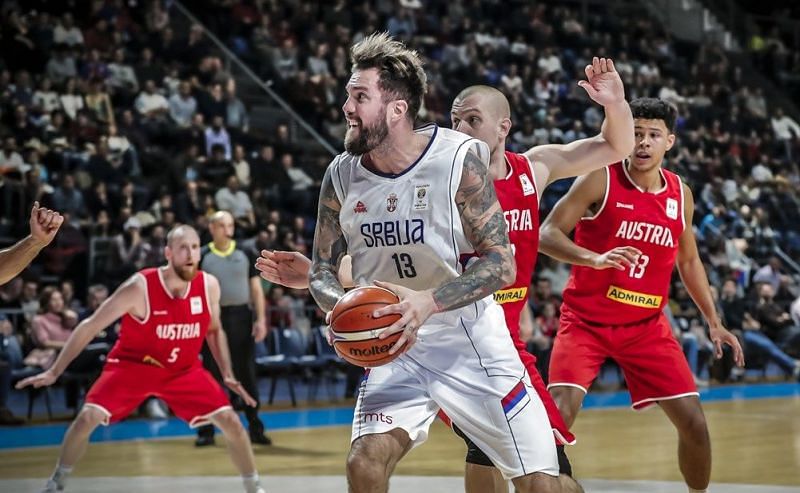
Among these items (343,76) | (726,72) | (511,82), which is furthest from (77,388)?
(726,72)

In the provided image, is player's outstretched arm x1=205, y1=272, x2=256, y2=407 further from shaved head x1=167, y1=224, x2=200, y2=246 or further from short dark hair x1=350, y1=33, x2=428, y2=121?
short dark hair x1=350, y1=33, x2=428, y2=121

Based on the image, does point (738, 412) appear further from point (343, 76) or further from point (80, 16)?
point (80, 16)

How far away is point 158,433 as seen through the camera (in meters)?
10.5

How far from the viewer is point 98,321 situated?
22.6 feet

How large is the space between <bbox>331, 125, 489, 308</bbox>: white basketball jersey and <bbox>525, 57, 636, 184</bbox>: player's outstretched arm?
81 cm

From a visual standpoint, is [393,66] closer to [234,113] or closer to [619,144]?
[619,144]

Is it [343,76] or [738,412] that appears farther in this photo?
[343,76]

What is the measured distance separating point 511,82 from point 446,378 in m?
16.4

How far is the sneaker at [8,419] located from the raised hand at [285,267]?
7.20 metres

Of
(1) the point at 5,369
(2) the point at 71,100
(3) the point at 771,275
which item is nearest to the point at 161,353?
(1) the point at 5,369

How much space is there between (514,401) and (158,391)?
369cm

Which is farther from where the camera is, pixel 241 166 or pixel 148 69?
pixel 148 69

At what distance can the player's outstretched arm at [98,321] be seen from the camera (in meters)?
6.64

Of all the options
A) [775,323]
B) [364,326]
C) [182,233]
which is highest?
[364,326]
